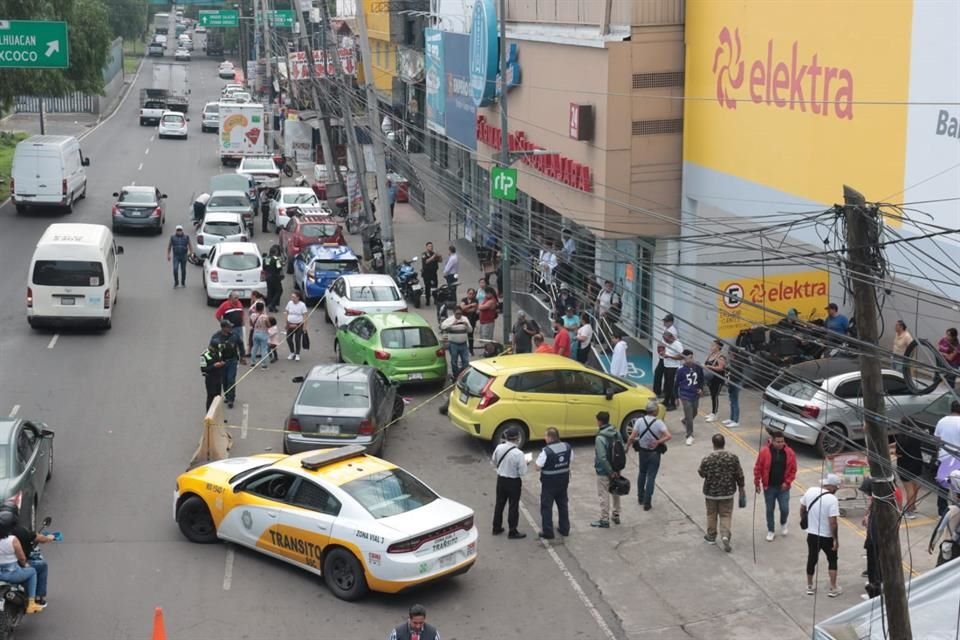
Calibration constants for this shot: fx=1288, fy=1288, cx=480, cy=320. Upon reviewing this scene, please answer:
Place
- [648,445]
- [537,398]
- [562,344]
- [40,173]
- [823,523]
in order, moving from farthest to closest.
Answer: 1. [40,173]
2. [562,344]
3. [537,398]
4. [648,445]
5. [823,523]

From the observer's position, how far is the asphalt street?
14.2m

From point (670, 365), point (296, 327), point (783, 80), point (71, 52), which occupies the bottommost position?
point (296, 327)

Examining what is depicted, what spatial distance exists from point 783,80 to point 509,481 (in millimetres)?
8465

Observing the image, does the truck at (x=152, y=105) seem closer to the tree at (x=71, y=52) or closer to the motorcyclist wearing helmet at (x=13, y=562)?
the tree at (x=71, y=52)

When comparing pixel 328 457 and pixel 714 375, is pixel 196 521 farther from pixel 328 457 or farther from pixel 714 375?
pixel 714 375

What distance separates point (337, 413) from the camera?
64.1ft

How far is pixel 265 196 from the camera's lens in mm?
45406

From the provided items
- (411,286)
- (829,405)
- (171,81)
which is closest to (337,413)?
(829,405)

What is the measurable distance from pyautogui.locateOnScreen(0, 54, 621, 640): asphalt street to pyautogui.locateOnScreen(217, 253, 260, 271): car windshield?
1182mm

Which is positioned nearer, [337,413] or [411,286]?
[337,413]

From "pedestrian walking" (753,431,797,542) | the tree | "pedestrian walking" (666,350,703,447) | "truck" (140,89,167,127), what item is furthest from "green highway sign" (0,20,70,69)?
"truck" (140,89,167,127)

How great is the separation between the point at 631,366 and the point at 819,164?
707 cm

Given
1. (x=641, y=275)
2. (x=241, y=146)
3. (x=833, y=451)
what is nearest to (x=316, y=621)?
(x=833, y=451)

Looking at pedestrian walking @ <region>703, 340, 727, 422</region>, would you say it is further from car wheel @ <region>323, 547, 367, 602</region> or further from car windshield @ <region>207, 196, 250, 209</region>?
car windshield @ <region>207, 196, 250, 209</region>
